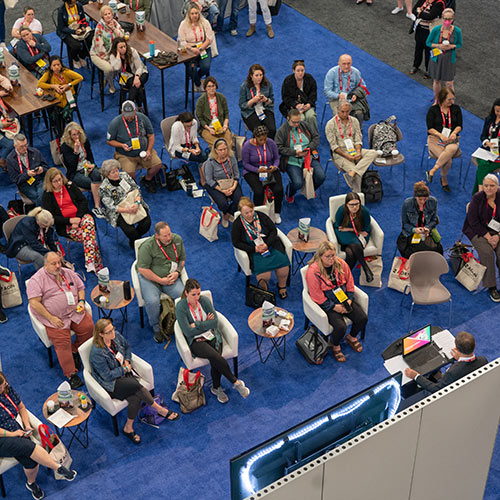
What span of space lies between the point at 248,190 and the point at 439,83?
11.4 ft

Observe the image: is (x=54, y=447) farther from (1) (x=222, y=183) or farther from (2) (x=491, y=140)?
(2) (x=491, y=140)

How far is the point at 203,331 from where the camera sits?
7.15m

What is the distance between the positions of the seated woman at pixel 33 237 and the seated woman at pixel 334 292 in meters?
2.71

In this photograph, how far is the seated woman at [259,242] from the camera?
8102mm

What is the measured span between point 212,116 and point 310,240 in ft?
8.03

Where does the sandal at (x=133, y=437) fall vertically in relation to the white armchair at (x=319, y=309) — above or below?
below

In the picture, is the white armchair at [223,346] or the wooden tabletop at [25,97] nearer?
the white armchair at [223,346]

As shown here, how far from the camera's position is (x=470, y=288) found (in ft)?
27.8

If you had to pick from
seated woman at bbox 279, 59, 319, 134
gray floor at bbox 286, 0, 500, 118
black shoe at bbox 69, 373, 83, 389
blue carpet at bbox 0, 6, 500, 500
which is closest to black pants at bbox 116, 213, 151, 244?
blue carpet at bbox 0, 6, 500, 500

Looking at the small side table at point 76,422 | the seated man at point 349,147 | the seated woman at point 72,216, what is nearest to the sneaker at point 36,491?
the small side table at point 76,422

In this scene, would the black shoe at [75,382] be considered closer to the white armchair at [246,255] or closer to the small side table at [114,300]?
the small side table at [114,300]

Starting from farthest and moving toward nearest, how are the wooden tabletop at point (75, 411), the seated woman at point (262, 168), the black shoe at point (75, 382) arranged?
the seated woman at point (262, 168)
the black shoe at point (75, 382)
the wooden tabletop at point (75, 411)

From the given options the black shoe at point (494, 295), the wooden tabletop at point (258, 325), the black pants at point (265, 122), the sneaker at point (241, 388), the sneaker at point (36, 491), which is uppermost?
the black pants at point (265, 122)

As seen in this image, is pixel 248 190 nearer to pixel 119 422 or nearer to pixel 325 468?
pixel 119 422
